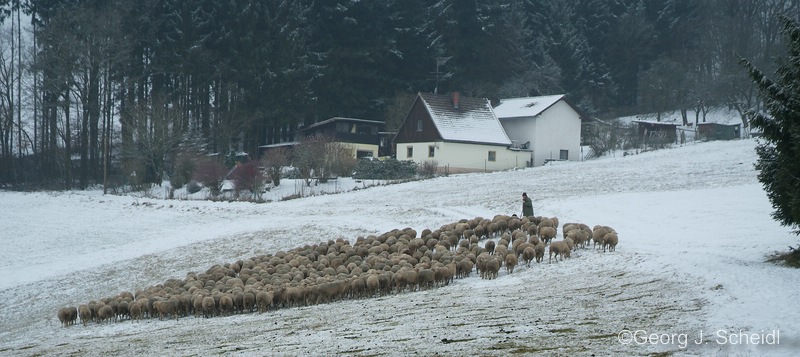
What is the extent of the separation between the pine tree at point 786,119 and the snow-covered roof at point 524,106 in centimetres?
4903

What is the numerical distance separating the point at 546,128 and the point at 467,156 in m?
8.27

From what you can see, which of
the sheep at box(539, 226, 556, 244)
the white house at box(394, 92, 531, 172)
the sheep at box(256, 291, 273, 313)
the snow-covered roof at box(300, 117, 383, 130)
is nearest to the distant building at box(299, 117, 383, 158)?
the snow-covered roof at box(300, 117, 383, 130)

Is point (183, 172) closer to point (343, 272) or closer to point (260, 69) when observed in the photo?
point (260, 69)

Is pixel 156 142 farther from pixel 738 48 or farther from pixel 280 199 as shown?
pixel 738 48

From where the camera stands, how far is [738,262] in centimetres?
2225

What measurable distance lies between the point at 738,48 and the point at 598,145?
94.1 feet

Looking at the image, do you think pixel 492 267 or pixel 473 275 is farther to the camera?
pixel 473 275

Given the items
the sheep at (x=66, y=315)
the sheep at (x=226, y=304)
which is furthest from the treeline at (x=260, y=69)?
the sheep at (x=226, y=304)

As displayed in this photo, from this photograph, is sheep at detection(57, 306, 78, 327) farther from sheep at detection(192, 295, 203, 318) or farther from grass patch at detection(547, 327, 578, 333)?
grass patch at detection(547, 327, 578, 333)

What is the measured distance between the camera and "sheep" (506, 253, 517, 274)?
26438 millimetres

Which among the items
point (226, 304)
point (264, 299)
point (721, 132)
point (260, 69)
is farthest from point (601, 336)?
point (260, 69)

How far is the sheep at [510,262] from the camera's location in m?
26.4

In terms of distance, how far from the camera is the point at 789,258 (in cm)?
2197

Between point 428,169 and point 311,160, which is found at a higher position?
point 311,160
